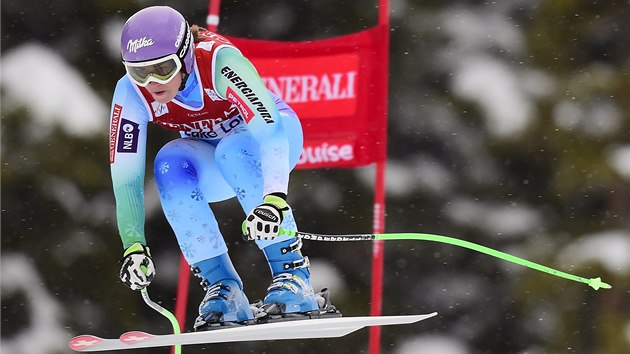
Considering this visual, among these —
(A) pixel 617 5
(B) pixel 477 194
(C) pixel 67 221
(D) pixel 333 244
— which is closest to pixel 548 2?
(A) pixel 617 5

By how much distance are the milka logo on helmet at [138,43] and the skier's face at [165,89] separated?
0.14 metres

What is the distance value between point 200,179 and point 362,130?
2.59 metres

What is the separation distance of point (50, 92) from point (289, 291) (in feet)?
31.5

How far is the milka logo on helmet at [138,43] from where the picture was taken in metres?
5.49

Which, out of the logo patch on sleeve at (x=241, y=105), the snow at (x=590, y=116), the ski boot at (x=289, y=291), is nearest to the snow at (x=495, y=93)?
the snow at (x=590, y=116)

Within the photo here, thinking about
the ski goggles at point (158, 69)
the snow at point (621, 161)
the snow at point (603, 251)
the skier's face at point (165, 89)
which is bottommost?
the snow at point (603, 251)

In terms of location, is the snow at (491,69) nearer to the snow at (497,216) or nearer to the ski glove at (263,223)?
the snow at (497,216)

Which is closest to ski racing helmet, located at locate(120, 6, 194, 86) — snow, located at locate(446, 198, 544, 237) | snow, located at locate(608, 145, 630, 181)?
snow, located at locate(446, 198, 544, 237)

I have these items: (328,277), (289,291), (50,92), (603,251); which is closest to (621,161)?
(603,251)

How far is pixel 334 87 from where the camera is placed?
841 centimetres

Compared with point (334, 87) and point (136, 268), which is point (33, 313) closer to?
point (334, 87)

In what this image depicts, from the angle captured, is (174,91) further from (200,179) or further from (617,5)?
(617,5)

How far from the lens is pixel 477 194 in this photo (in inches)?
591

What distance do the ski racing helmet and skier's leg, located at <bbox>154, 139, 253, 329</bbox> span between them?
0.38 meters
